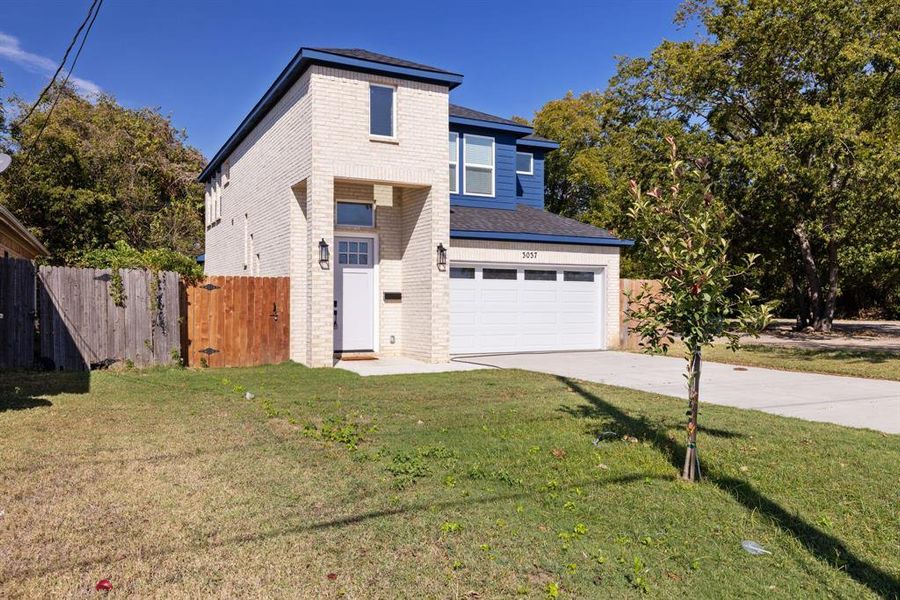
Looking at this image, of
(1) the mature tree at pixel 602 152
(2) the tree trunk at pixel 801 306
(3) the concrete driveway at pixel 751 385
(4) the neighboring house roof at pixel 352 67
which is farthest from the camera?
(2) the tree trunk at pixel 801 306

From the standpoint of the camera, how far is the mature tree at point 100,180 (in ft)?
79.2

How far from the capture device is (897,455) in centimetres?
564

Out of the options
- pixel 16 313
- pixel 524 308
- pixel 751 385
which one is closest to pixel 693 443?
pixel 751 385

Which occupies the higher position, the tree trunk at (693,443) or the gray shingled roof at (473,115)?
the gray shingled roof at (473,115)

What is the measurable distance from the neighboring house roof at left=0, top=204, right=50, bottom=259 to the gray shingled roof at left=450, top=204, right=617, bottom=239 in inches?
340

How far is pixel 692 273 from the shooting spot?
15.2ft

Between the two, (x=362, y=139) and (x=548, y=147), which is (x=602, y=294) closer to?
(x=548, y=147)

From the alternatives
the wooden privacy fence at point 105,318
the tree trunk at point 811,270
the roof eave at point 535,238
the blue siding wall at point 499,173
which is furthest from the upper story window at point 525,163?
the wooden privacy fence at point 105,318

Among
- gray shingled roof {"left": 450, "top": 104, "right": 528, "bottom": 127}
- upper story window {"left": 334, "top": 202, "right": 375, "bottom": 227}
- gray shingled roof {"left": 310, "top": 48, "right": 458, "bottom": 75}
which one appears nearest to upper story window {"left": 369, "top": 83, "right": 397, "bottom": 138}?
gray shingled roof {"left": 310, "top": 48, "right": 458, "bottom": 75}

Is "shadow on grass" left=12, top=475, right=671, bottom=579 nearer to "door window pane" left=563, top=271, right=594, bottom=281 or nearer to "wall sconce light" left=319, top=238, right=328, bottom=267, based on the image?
"wall sconce light" left=319, top=238, right=328, bottom=267

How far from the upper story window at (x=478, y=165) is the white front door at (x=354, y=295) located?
4.40 meters

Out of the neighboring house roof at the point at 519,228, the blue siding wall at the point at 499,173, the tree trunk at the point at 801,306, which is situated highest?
the blue siding wall at the point at 499,173

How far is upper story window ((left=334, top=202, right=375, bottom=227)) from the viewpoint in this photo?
46.8 ft

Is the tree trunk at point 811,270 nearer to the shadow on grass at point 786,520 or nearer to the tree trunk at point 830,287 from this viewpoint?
the tree trunk at point 830,287
